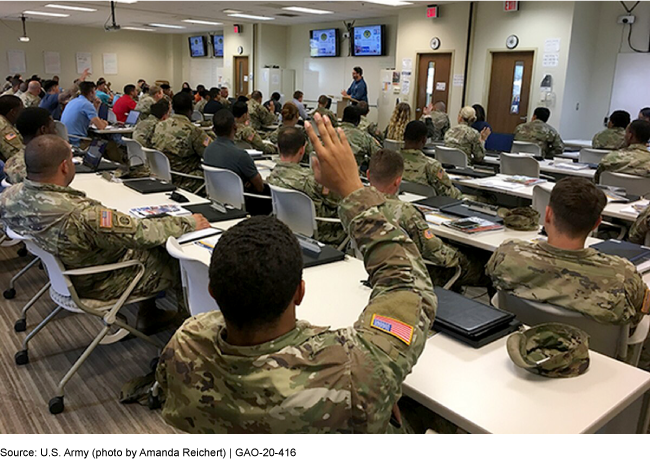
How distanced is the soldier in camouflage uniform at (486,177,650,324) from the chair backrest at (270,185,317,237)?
1414 mm

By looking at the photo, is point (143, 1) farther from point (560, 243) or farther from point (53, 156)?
point (560, 243)

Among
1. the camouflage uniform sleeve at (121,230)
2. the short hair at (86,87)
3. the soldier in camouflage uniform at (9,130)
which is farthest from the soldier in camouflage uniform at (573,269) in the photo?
the short hair at (86,87)

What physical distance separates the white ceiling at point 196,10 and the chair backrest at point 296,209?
7.21 metres

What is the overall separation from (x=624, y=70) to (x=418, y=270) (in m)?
8.91

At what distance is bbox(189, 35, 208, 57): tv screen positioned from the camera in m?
16.5

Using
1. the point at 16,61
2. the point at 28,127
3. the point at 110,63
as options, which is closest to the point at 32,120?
the point at 28,127

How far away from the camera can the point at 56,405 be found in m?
2.49

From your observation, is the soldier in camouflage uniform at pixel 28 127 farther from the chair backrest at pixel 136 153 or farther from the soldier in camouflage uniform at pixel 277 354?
the soldier in camouflage uniform at pixel 277 354

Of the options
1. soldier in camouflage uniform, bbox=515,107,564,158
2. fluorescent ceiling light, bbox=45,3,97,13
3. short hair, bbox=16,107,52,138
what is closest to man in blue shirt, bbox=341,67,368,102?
soldier in camouflage uniform, bbox=515,107,564,158

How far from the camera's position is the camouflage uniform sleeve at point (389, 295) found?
1152 mm

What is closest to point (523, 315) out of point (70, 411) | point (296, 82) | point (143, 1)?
point (70, 411)

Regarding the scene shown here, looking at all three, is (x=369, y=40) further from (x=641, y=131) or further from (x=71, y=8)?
(x=641, y=131)

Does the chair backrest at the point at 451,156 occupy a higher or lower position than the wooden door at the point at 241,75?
lower

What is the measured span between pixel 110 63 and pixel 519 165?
15.4 meters
